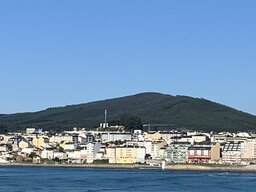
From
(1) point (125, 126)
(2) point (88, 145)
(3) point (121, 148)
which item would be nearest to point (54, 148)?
(2) point (88, 145)

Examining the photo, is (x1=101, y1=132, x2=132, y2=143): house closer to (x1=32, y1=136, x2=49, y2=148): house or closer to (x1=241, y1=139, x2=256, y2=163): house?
(x1=32, y1=136, x2=49, y2=148): house

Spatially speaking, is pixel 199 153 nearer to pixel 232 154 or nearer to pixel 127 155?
pixel 232 154

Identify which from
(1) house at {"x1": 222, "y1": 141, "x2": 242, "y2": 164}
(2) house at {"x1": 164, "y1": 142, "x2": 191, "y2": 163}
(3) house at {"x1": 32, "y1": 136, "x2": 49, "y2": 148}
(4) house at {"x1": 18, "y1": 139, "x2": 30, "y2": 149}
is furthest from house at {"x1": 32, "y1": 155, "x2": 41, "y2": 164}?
(1) house at {"x1": 222, "y1": 141, "x2": 242, "y2": 164}

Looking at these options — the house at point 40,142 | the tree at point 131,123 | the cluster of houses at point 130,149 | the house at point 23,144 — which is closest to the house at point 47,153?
the cluster of houses at point 130,149

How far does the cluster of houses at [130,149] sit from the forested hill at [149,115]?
35.9 feet

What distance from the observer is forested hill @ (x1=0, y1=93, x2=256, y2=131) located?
8012cm

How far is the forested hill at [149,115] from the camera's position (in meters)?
80.1

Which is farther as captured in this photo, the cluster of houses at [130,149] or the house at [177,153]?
the house at [177,153]

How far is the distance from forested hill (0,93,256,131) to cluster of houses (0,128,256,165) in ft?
35.9

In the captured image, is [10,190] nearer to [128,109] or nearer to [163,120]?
[163,120]

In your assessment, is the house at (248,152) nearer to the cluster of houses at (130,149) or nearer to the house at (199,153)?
the cluster of houses at (130,149)

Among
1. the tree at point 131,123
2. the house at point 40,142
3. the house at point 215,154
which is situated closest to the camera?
the house at point 215,154

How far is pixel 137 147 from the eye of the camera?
52500 mm

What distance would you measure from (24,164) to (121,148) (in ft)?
20.4
